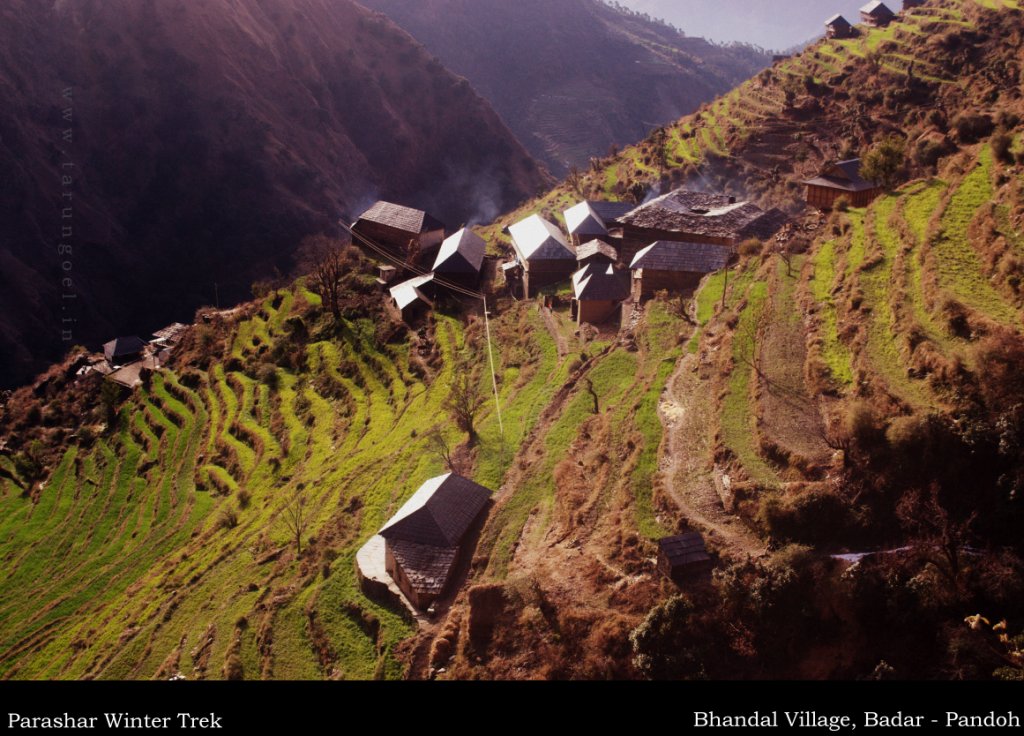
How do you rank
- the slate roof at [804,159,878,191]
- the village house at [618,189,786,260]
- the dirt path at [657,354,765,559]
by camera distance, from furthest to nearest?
the village house at [618,189,786,260], the slate roof at [804,159,878,191], the dirt path at [657,354,765,559]

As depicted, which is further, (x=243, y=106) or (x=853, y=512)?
(x=243, y=106)

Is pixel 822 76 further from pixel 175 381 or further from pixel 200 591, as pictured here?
pixel 200 591

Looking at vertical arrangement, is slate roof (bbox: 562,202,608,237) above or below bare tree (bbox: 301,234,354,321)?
above

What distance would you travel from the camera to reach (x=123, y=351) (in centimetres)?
6172

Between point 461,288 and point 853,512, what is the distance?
1480 inches

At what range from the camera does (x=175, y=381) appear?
51.8m

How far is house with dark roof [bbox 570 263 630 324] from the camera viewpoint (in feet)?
130

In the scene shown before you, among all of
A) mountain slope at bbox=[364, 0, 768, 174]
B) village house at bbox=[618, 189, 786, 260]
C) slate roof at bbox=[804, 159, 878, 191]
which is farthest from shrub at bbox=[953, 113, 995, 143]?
mountain slope at bbox=[364, 0, 768, 174]

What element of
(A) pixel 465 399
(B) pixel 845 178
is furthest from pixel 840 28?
(A) pixel 465 399

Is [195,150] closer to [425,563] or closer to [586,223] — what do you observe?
[586,223]

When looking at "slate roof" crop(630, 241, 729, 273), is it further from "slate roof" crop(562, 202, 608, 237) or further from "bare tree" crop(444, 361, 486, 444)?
"bare tree" crop(444, 361, 486, 444)

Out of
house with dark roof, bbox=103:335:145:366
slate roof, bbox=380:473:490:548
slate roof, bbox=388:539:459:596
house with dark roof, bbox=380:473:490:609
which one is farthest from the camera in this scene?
house with dark roof, bbox=103:335:145:366

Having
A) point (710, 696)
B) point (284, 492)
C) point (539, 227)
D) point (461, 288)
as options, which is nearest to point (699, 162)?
point (539, 227)

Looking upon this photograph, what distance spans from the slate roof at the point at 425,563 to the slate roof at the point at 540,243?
29.3m
